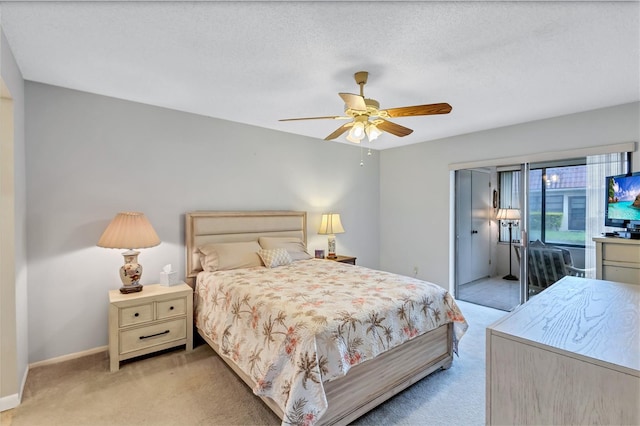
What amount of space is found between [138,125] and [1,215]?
144cm

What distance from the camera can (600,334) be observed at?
1.07 meters

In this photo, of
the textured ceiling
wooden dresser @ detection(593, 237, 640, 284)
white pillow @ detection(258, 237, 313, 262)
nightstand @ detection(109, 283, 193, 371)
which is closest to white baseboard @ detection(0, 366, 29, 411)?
nightstand @ detection(109, 283, 193, 371)

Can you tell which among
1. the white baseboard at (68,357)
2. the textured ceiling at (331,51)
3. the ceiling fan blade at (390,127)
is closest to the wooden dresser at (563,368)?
the textured ceiling at (331,51)

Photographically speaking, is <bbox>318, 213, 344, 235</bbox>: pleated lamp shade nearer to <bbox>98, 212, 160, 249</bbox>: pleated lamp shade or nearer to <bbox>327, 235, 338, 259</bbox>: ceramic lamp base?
<bbox>327, 235, 338, 259</bbox>: ceramic lamp base

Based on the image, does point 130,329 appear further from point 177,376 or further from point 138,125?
point 138,125

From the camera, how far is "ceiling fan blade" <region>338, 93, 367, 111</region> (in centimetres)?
211

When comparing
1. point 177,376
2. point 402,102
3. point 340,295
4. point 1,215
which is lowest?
point 177,376

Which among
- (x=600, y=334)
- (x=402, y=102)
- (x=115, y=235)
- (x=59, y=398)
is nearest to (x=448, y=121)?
(x=402, y=102)

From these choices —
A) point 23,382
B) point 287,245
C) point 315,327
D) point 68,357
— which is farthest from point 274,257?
point 23,382

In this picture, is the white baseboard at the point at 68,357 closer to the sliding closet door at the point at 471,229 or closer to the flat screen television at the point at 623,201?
the sliding closet door at the point at 471,229

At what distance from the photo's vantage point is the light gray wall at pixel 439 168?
330 centimetres

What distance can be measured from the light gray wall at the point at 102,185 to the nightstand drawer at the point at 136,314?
55 cm

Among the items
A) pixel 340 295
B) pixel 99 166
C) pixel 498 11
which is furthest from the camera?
pixel 99 166

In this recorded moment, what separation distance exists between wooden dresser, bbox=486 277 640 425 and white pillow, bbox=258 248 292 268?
2.55 m
